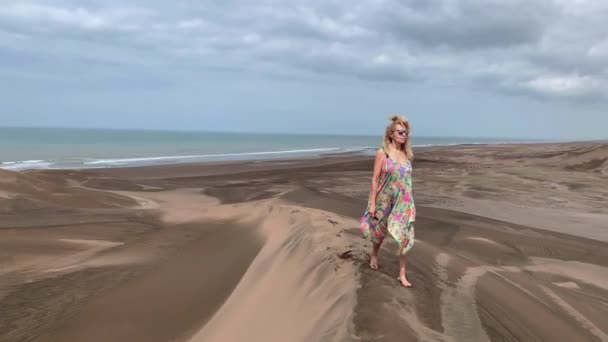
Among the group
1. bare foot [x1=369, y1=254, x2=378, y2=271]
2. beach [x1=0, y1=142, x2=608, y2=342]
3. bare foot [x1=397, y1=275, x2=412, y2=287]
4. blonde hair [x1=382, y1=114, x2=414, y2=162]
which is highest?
blonde hair [x1=382, y1=114, x2=414, y2=162]

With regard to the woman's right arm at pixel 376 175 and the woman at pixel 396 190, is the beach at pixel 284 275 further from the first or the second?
the woman's right arm at pixel 376 175

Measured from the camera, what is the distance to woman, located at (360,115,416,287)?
4137 mm

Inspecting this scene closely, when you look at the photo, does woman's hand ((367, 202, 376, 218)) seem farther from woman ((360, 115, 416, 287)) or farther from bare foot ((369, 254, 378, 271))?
bare foot ((369, 254, 378, 271))

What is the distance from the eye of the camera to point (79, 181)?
16.9 metres

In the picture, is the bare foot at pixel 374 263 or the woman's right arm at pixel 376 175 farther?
the bare foot at pixel 374 263

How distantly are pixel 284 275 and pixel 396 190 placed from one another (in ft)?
5.75

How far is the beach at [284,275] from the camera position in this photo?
368 centimetres

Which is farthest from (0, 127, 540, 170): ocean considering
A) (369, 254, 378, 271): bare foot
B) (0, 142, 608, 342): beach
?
(369, 254, 378, 271): bare foot

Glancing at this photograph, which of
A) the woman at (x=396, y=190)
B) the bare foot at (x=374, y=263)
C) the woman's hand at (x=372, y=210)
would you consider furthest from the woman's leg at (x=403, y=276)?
the woman's hand at (x=372, y=210)

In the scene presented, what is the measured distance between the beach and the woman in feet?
1.63

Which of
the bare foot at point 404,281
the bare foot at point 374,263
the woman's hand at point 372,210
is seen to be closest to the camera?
the bare foot at point 404,281

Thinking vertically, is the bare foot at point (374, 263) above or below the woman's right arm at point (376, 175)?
below

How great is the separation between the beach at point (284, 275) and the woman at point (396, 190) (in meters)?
0.50

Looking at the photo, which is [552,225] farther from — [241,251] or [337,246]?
[241,251]
